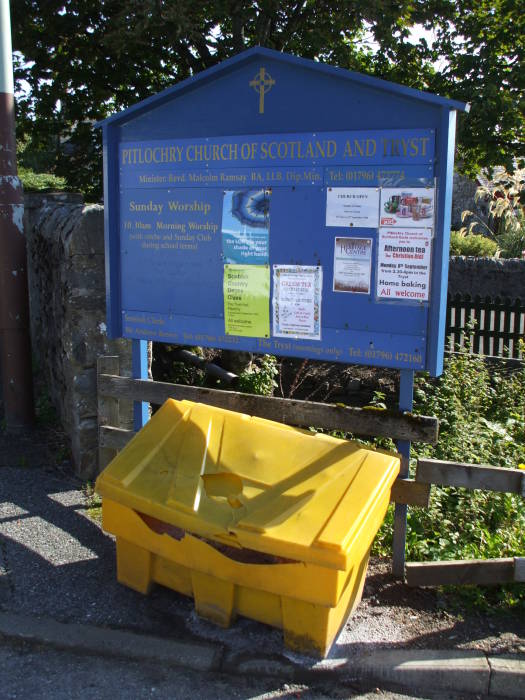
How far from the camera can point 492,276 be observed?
10516mm

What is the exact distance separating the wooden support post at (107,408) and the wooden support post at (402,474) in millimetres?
1886

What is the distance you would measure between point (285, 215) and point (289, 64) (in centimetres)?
80

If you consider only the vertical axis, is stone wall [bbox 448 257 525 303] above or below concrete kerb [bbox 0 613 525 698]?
above

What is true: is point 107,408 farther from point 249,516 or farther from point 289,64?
point 289,64

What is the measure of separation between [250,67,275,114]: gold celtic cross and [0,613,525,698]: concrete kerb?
2.82 meters

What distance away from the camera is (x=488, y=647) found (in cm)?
330

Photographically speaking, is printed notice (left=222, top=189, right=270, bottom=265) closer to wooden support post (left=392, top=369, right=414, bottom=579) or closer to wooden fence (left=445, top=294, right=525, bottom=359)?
wooden support post (left=392, top=369, right=414, bottom=579)

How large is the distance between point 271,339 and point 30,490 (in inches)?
87.5

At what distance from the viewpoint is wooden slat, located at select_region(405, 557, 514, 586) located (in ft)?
11.7

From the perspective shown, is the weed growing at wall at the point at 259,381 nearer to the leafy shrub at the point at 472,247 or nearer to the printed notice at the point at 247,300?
the printed notice at the point at 247,300

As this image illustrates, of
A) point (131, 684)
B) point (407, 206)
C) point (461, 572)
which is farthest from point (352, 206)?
point (131, 684)

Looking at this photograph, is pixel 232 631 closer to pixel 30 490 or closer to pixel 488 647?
pixel 488 647

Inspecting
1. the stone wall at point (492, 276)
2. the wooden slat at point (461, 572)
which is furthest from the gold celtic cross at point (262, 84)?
the stone wall at point (492, 276)

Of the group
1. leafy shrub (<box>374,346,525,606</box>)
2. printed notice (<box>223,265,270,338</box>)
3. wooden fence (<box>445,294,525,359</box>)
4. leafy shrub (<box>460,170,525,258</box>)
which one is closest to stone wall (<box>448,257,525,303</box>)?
wooden fence (<box>445,294,525,359</box>)
